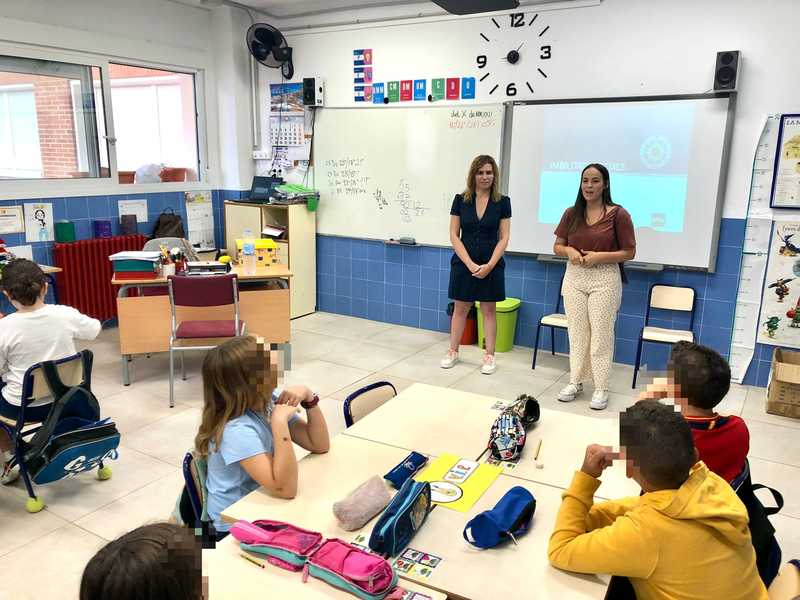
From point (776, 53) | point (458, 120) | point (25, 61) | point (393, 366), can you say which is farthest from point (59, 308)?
point (776, 53)

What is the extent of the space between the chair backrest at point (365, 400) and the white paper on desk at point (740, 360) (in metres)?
3.23

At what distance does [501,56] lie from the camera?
5.38m

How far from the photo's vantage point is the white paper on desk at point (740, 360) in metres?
4.76

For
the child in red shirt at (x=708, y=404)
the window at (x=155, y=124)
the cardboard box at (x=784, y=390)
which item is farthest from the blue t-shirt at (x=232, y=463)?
the window at (x=155, y=124)

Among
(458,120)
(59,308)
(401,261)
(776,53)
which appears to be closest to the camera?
(59,308)

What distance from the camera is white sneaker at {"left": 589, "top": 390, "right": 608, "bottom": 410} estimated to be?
4.28 m

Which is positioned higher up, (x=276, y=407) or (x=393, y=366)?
(x=276, y=407)

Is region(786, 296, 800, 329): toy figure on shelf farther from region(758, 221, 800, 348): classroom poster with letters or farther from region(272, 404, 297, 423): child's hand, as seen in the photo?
region(272, 404, 297, 423): child's hand

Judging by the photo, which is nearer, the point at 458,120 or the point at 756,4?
the point at 756,4

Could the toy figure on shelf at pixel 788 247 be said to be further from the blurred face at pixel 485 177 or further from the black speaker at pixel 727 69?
the blurred face at pixel 485 177

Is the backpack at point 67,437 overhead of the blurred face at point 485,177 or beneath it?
beneath

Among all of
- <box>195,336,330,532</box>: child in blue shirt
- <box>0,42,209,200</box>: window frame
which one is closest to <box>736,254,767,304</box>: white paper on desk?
<box>195,336,330,532</box>: child in blue shirt

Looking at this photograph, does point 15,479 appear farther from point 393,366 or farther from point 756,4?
point 756,4

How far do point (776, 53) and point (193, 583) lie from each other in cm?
495
